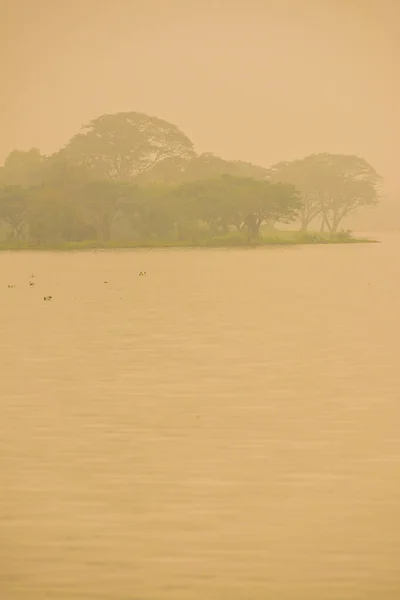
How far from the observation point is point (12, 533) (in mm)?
7980

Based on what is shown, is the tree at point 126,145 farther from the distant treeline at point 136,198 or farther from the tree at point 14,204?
the tree at point 14,204

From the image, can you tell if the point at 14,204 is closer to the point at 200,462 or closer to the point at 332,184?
the point at 332,184

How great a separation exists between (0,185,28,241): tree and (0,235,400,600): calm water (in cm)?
6736

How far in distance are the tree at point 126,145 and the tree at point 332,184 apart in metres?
16.7

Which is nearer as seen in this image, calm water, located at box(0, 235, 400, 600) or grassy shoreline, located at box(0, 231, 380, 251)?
calm water, located at box(0, 235, 400, 600)

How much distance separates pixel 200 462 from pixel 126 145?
107567 millimetres

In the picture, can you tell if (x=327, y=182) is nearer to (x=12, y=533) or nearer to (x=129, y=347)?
(x=129, y=347)

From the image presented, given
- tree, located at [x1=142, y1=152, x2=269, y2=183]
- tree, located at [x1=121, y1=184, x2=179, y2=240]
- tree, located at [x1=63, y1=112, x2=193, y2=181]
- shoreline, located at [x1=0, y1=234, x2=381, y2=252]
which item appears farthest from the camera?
tree, located at [x1=63, y1=112, x2=193, y2=181]

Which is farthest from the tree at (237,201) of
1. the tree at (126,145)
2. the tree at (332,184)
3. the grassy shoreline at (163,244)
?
the tree at (332,184)

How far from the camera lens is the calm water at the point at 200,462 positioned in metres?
7.14

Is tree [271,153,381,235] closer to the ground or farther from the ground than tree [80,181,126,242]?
farther from the ground

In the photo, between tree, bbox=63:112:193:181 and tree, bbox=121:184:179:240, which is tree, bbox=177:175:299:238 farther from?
tree, bbox=63:112:193:181

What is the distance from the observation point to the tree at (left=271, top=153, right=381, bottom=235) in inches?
4993

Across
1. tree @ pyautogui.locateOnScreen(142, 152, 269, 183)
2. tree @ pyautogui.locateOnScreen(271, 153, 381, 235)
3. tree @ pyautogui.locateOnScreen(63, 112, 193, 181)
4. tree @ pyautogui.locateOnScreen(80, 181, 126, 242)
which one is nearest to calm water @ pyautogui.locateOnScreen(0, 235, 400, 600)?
tree @ pyautogui.locateOnScreen(80, 181, 126, 242)
